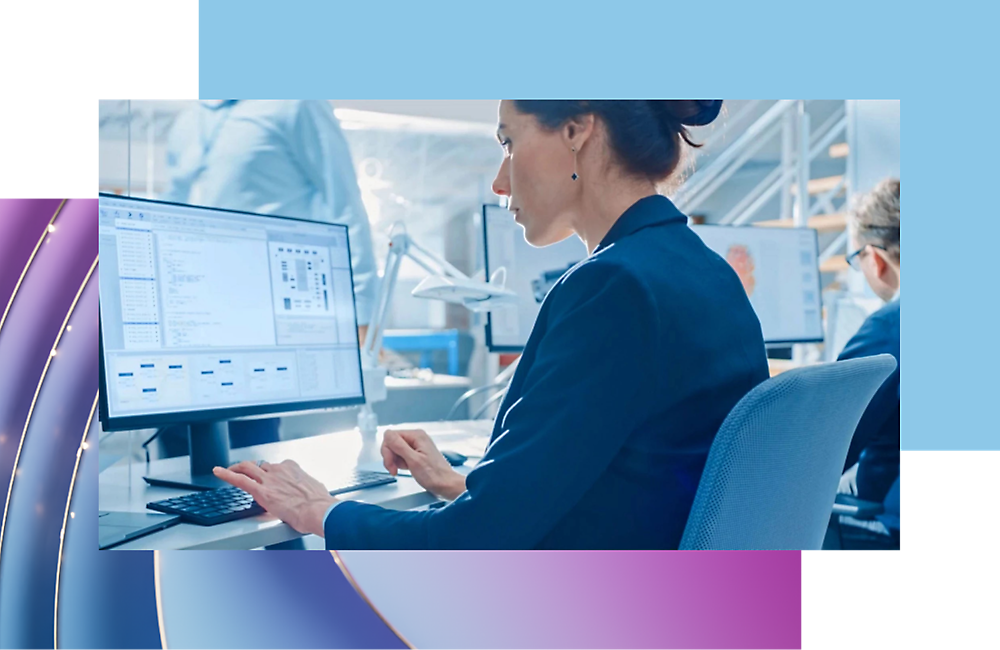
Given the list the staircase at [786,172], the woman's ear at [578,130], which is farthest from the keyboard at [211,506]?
the staircase at [786,172]

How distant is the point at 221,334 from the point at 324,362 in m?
0.22

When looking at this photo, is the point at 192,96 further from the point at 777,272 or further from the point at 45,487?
the point at 777,272

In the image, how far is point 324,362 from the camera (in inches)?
63.1

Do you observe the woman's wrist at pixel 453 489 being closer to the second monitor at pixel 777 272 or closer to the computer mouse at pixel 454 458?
the computer mouse at pixel 454 458

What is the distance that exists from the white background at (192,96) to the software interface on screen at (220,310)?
12.7 inches

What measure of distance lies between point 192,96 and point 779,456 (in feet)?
4.14

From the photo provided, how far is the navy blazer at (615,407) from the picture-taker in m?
1.09

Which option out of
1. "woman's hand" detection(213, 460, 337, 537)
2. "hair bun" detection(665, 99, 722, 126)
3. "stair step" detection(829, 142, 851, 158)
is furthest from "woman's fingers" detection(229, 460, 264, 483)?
"stair step" detection(829, 142, 851, 158)

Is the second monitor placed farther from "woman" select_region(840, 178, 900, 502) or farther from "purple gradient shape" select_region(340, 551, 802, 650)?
"purple gradient shape" select_region(340, 551, 802, 650)

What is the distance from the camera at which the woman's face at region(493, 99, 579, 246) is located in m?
1.39

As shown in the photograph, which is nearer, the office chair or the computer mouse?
the office chair

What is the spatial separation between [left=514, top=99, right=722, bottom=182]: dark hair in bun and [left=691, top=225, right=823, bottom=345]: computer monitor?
1.01m

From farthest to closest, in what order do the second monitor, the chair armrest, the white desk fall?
1. the second monitor
2. the chair armrest
3. the white desk

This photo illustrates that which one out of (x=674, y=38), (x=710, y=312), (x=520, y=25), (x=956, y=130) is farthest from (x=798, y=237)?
(x=710, y=312)
